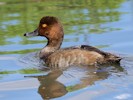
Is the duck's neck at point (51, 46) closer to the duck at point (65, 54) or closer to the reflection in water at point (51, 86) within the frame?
the duck at point (65, 54)

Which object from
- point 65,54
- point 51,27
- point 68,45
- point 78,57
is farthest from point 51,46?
point 78,57

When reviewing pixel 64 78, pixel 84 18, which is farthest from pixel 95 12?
pixel 64 78

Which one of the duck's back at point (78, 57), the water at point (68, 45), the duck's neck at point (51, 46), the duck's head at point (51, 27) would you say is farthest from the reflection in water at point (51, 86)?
the duck's head at point (51, 27)

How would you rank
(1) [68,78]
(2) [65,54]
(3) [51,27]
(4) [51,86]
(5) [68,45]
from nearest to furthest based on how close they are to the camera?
(4) [51,86] < (1) [68,78] < (2) [65,54] < (3) [51,27] < (5) [68,45]

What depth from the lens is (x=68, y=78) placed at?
9.20 meters

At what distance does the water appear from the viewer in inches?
330

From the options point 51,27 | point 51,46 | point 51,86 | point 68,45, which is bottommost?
point 51,86

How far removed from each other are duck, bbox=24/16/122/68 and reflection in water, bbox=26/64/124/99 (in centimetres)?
16

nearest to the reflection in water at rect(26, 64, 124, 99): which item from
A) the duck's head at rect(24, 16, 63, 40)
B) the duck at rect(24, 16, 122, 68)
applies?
the duck at rect(24, 16, 122, 68)

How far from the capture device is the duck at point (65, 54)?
10.0 metres

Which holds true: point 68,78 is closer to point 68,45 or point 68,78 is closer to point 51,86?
→ point 51,86

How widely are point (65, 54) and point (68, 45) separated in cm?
161

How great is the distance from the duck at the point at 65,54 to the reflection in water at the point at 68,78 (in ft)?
0.51

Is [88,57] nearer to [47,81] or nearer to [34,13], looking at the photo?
[47,81]
